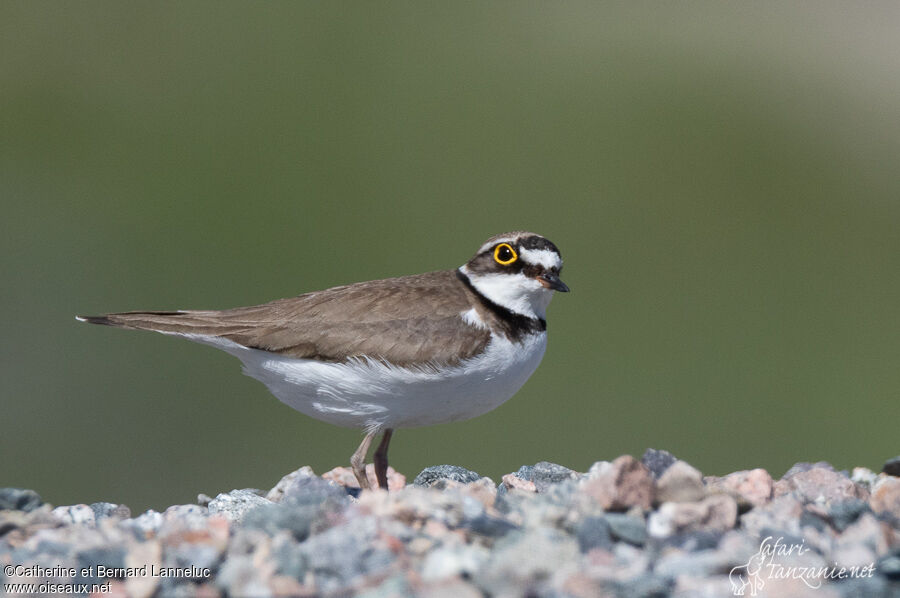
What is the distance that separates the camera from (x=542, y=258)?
222 inches

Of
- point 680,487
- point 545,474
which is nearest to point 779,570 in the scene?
point 680,487

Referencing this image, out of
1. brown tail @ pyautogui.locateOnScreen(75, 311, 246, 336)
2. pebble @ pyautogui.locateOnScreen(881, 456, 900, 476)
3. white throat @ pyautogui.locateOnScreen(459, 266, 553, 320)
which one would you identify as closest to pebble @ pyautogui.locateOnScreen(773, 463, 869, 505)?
pebble @ pyautogui.locateOnScreen(881, 456, 900, 476)

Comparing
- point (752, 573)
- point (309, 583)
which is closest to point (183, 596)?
point (309, 583)

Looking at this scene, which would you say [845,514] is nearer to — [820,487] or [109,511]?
[820,487]

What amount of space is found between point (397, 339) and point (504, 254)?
90cm

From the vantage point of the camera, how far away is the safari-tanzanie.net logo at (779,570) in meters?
3.20

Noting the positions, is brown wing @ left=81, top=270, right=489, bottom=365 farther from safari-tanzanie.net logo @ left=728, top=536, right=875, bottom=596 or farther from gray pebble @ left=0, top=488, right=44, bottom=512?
safari-tanzanie.net logo @ left=728, top=536, right=875, bottom=596

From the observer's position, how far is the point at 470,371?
5.18m

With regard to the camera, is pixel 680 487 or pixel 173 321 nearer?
pixel 680 487

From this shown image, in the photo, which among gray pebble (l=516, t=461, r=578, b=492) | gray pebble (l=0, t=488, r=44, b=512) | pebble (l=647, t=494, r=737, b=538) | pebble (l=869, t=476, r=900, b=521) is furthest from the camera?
gray pebble (l=516, t=461, r=578, b=492)

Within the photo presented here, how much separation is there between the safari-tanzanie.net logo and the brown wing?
6.81 ft

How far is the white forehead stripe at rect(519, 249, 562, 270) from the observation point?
5637 millimetres

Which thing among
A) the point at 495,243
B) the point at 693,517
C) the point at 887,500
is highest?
the point at 495,243

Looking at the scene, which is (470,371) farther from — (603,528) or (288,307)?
(603,528)
